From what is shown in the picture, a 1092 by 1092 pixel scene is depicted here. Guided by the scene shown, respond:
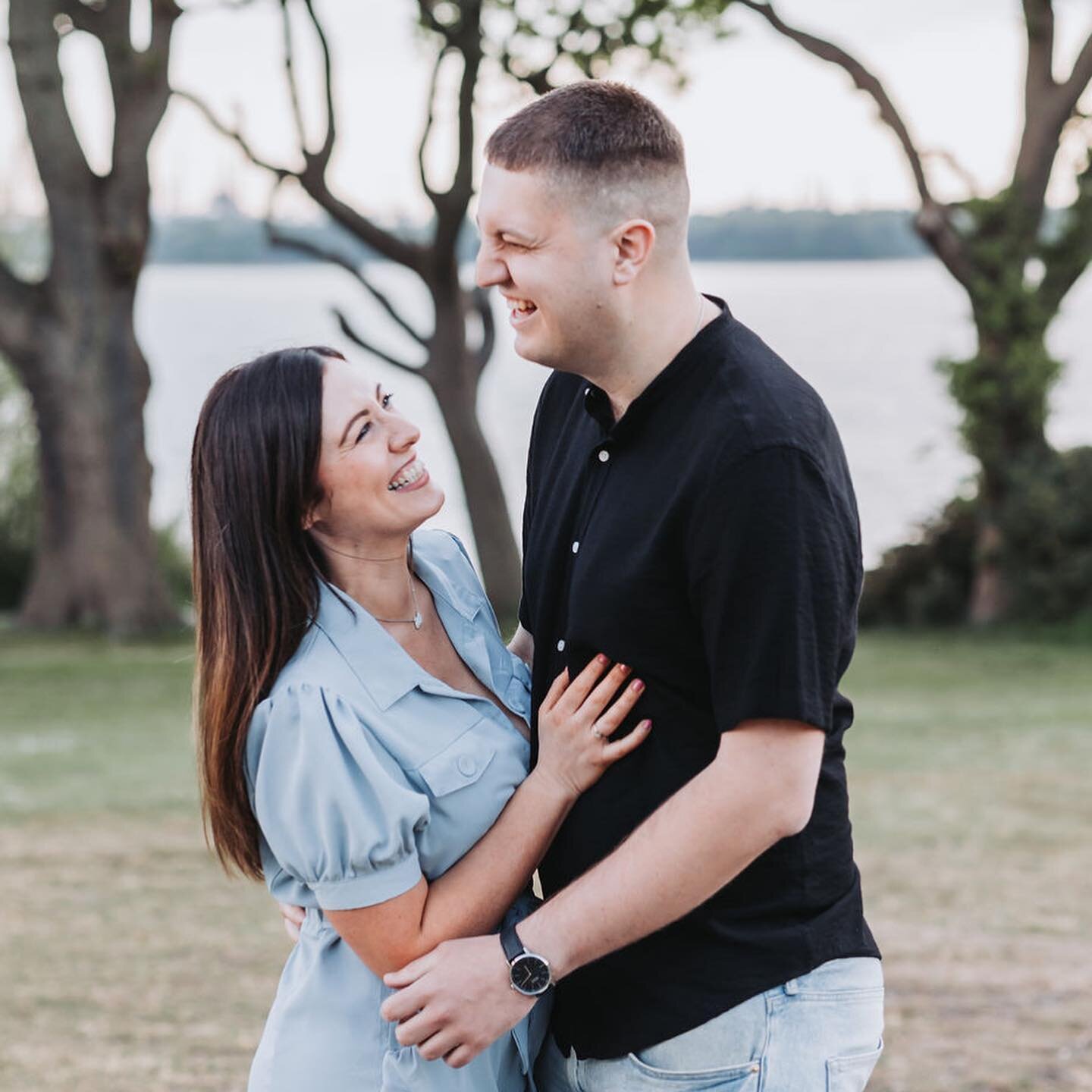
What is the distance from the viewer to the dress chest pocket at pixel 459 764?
2.12 metres

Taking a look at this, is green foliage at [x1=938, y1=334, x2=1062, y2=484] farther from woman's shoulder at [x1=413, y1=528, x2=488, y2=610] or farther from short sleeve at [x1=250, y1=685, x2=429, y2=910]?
short sleeve at [x1=250, y1=685, x2=429, y2=910]

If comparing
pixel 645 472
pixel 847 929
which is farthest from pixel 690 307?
pixel 847 929

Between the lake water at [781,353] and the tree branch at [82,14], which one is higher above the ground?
the tree branch at [82,14]

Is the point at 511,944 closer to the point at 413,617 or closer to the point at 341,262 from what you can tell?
the point at 413,617

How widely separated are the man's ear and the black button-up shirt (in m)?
0.12

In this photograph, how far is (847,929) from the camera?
2.03 m

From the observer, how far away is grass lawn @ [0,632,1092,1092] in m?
4.57

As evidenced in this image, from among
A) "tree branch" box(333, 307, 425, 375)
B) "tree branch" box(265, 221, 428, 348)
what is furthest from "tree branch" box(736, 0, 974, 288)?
"tree branch" box(333, 307, 425, 375)

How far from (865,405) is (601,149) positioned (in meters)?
47.4

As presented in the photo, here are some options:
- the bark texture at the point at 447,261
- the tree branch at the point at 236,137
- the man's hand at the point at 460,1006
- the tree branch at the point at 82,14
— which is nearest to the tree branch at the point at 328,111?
the bark texture at the point at 447,261

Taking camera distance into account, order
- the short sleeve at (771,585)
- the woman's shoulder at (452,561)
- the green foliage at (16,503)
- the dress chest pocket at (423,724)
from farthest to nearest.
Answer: the green foliage at (16,503) → the woman's shoulder at (452,561) → the dress chest pocket at (423,724) → the short sleeve at (771,585)

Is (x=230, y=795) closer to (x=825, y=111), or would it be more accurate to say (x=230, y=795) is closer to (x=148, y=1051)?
(x=148, y=1051)

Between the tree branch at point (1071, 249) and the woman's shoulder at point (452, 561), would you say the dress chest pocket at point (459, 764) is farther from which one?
the tree branch at point (1071, 249)

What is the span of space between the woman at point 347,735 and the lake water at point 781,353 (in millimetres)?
149
